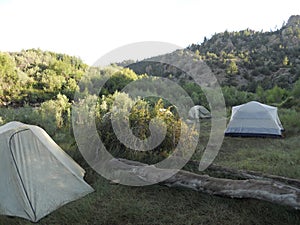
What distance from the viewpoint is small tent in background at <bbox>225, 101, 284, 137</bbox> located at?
912cm

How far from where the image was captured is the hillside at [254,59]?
27672 mm

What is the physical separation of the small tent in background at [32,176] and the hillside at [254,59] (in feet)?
67.4

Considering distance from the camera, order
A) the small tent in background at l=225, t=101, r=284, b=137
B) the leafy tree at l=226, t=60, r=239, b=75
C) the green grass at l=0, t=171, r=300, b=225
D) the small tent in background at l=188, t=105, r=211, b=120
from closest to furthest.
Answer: the green grass at l=0, t=171, r=300, b=225, the small tent in background at l=225, t=101, r=284, b=137, the small tent in background at l=188, t=105, r=211, b=120, the leafy tree at l=226, t=60, r=239, b=75

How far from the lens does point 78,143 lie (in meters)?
5.59

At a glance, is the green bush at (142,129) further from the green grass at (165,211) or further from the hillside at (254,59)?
the hillside at (254,59)

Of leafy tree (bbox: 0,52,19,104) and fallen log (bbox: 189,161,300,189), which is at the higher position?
leafy tree (bbox: 0,52,19,104)

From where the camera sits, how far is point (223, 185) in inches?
148

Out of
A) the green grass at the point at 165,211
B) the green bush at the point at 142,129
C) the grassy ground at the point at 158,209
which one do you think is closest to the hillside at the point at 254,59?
the green bush at the point at 142,129

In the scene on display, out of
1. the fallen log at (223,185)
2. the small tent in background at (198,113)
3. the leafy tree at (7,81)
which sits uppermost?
the leafy tree at (7,81)

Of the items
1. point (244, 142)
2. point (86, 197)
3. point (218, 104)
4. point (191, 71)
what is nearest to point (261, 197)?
point (86, 197)

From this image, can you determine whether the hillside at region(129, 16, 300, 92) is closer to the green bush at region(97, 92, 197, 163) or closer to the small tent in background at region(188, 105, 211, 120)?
the small tent in background at region(188, 105, 211, 120)

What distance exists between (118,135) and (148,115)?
0.77 meters

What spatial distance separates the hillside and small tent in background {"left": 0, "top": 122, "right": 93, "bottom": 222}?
20.5 m

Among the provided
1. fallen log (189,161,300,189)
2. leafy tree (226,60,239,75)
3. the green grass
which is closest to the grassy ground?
the green grass
